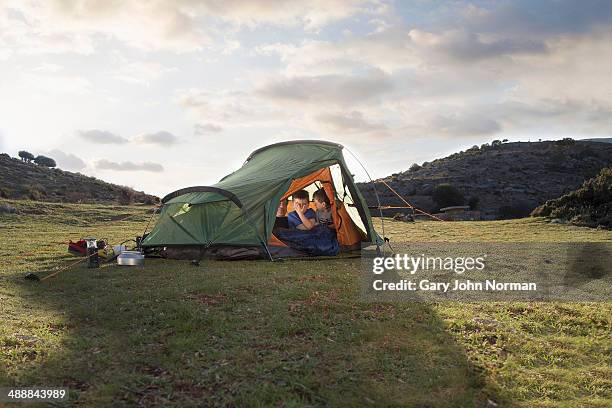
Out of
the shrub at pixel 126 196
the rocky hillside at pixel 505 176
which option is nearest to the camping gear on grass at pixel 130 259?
the rocky hillside at pixel 505 176

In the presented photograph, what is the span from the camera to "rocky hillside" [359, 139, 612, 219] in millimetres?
41312

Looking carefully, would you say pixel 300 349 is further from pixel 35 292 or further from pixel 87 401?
pixel 35 292

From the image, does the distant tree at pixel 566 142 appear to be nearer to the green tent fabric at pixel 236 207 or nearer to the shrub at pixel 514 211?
the shrub at pixel 514 211

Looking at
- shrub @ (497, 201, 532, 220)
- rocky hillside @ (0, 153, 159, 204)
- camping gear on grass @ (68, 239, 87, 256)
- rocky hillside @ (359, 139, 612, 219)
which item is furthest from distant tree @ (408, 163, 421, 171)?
camping gear on grass @ (68, 239, 87, 256)

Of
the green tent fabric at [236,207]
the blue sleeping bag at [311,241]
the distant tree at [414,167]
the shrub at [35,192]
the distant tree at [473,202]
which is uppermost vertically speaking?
the distant tree at [414,167]

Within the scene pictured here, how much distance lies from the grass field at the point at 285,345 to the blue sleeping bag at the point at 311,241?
109 inches

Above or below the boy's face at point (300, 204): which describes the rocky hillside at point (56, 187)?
above

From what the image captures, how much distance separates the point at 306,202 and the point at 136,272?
15.1ft

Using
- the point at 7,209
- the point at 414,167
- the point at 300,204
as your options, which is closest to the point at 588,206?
the point at 300,204

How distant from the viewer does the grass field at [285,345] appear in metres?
4.91

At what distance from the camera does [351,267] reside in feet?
36.1

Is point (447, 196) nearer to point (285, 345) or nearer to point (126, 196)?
point (126, 196)

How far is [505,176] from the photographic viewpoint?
48.5 metres

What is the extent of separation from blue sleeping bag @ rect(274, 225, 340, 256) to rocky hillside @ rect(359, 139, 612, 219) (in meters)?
23.2
